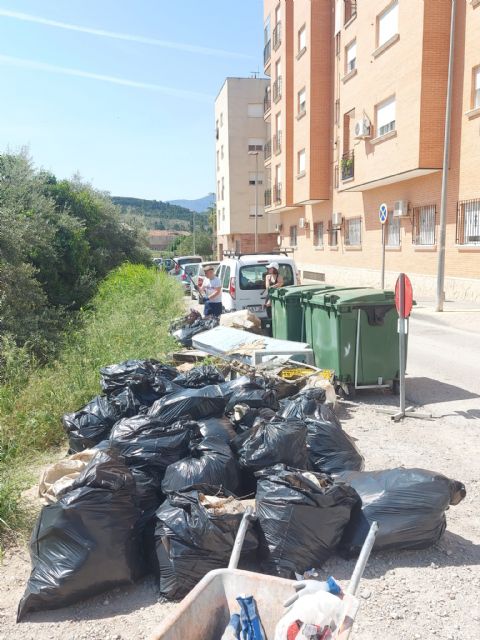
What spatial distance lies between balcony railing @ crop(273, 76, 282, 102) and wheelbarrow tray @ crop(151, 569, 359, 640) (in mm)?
33529

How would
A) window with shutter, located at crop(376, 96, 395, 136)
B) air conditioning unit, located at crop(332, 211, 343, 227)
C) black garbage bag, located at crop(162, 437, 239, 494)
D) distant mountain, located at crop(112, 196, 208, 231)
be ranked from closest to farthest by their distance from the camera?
black garbage bag, located at crop(162, 437, 239, 494)
window with shutter, located at crop(376, 96, 395, 136)
air conditioning unit, located at crop(332, 211, 343, 227)
distant mountain, located at crop(112, 196, 208, 231)

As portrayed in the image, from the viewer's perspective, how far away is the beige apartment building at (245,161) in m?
47.7

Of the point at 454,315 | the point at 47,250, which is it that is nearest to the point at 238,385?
the point at 454,315

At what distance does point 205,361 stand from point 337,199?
20502 millimetres

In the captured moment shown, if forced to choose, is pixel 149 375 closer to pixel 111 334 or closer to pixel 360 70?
pixel 111 334

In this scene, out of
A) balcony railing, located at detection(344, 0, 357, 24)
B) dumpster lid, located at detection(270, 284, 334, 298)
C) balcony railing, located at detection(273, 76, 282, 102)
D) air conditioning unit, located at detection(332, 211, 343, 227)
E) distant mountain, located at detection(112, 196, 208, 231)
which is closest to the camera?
dumpster lid, located at detection(270, 284, 334, 298)

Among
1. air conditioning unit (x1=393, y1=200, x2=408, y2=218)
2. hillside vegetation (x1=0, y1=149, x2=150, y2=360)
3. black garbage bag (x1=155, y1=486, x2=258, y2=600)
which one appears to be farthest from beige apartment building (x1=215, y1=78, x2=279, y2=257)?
black garbage bag (x1=155, y1=486, x2=258, y2=600)

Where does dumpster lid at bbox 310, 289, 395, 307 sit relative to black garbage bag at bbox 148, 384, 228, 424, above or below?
above

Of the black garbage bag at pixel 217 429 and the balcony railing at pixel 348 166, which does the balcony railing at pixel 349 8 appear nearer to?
the balcony railing at pixel 348 166

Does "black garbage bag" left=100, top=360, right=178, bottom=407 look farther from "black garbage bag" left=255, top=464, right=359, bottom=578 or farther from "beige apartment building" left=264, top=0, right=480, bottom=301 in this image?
"beige apartment building" left=264, top=0, right=480, bottom=301

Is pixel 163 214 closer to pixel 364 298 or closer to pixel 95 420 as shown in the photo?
pixel 364 298

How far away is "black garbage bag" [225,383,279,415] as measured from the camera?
→ 4.95m

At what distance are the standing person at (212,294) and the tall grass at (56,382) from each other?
1000 millimetres

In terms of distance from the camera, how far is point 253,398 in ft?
16.4
